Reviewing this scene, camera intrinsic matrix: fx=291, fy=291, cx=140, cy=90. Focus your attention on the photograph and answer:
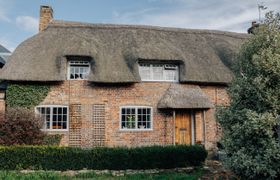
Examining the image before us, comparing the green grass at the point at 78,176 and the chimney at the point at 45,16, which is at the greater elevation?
the chimney at the point at 45,16

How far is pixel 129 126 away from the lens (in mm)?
16281

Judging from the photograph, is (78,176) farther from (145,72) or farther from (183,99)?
(145,72)

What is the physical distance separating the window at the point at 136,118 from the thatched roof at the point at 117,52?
68.3 inches

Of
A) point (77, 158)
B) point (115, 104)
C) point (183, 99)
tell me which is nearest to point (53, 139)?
point (115, 104)

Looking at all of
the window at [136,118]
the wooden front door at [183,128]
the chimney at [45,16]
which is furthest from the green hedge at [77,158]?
the chimney at [45,16]

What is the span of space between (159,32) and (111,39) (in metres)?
3.49

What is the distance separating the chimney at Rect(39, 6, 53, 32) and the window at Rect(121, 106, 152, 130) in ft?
26.6

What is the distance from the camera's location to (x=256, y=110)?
8.47 meters

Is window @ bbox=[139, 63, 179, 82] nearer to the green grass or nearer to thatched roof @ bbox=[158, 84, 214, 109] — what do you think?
thatched roof @ bbox=[158, 84, 214, 109]

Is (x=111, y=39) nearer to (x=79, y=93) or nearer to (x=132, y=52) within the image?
(x=132, y=52)

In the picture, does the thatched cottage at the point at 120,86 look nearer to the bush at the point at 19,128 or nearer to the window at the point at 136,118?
the window at the point at 136,118

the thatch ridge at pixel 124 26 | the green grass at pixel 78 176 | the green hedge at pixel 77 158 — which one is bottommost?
the green grass at pixel 78 176

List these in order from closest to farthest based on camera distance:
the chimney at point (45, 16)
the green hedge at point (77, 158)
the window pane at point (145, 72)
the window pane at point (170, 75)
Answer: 1. the green hedge at point (77, 158)
2. the window pane at point (145, 72)
3. the window pane at point (170, 75)
4. the chimney at point (45, 16)

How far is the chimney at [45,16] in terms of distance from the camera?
19.2 m
